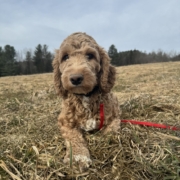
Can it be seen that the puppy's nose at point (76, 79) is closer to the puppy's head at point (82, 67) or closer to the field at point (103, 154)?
the puppy's head at point (82, 67)

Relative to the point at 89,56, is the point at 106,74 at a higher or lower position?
lower

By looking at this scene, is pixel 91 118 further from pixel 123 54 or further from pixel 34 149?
pixel 123 54

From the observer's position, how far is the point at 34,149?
2.86 metres

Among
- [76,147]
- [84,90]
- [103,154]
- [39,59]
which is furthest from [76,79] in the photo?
[39,59]

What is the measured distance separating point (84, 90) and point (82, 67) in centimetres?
32

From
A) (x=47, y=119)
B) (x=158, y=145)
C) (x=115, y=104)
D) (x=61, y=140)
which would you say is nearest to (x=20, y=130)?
(x=47, y=119)

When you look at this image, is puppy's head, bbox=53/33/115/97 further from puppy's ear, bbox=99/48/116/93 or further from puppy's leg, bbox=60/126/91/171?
puppy's leg, bbox=60/126/91/171

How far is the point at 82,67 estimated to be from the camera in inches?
120

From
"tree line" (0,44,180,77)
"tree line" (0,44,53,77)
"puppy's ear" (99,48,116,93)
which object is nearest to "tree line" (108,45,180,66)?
"tree line" (0,44,180,77)

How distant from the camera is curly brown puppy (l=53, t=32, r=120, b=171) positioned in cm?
309

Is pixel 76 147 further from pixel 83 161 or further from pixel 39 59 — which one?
pixel 39 59

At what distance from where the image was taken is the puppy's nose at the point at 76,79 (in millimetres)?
2875

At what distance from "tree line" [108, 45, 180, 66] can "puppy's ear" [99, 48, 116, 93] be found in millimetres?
51770

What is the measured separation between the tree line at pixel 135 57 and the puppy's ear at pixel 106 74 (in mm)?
51770
